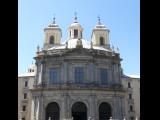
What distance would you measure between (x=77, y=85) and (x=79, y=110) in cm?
341

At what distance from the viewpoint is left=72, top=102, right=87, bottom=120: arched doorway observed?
4560cm

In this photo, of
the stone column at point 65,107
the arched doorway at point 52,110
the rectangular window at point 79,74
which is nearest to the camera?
the stone column at point 65,107

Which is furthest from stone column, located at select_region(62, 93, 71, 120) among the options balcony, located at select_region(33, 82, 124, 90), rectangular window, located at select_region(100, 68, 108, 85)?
rectangular window, located at select_region(100, 68, 108, 85)

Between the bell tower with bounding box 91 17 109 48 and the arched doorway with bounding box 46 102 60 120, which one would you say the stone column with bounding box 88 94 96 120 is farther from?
the bell tower with bounding box 91 17 109 48

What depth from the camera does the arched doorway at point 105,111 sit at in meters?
46.4

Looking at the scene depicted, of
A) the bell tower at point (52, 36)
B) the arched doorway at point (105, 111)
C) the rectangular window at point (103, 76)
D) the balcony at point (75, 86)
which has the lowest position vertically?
the arched doorway at point (105, 111)

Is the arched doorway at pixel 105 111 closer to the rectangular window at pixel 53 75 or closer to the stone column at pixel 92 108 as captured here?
the stone column at pixel 92 108

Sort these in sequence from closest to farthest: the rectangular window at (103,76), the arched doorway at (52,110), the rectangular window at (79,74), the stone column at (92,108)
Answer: the stone column at (92,108) < the arched doorway at (52,110) < the rectangular window at (79,74) < the rectangular window at (103,76)

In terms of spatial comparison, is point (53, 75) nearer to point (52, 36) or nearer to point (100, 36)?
point (52, 36)

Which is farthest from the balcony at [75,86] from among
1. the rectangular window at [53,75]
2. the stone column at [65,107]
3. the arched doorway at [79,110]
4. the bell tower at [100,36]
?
the bell tower at [100,36]
